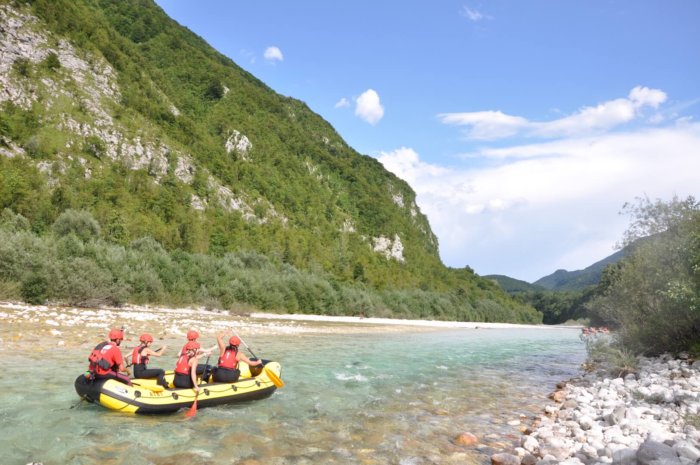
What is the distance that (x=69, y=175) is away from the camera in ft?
146

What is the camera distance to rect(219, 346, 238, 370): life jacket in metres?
11.2

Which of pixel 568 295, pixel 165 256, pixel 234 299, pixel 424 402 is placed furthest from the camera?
pixel 568 295

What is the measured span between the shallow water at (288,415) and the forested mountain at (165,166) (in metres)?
13.8

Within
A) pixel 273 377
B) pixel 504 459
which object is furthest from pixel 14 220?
pixel 504 459

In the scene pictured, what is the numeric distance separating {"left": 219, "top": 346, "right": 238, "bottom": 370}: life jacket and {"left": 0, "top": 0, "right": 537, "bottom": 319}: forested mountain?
60.4 feet

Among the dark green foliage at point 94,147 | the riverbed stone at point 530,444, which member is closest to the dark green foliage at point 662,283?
the riverbed stone at point 530,444

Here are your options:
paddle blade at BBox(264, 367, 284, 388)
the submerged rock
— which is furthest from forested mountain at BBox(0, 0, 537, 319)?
the submerged rock

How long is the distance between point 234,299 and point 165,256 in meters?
7.09

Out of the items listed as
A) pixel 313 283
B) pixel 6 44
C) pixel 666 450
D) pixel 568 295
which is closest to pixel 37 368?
pixel 666 450

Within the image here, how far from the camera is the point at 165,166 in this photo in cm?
5828

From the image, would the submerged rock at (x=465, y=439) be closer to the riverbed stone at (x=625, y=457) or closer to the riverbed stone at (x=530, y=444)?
the riverbed stone at (x=530, y=444)

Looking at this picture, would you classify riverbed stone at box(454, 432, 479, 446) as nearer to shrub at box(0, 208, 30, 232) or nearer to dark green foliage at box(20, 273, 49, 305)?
dark green foliage at box(20, 273, 49, 305)

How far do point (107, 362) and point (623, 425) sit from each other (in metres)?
10.2

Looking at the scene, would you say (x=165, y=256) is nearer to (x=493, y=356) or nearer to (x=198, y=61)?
(x=493, y=356)
